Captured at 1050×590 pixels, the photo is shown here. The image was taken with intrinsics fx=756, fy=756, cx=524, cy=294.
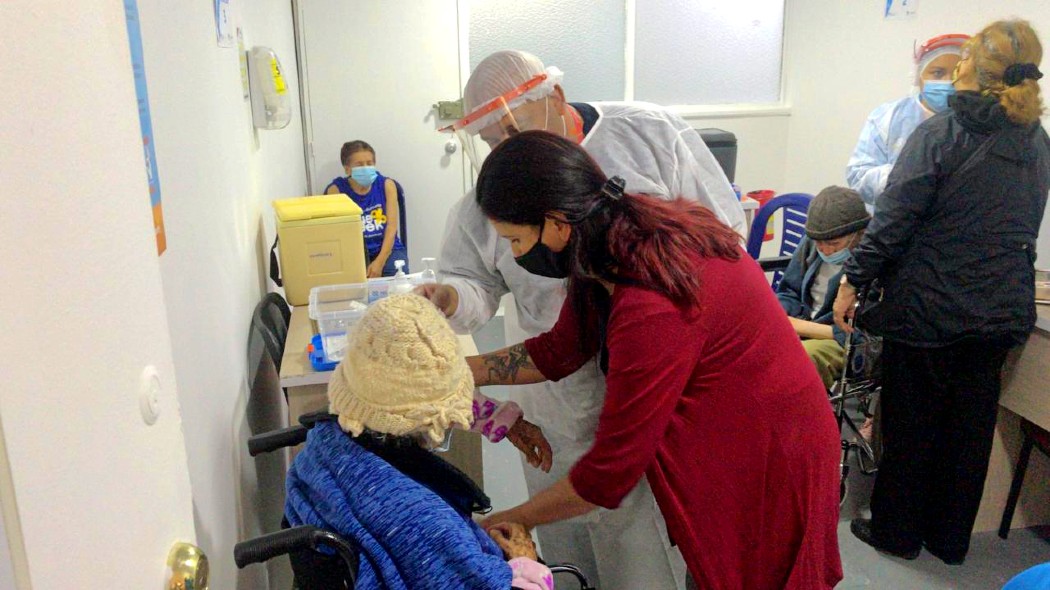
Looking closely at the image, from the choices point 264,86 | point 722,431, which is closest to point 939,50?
point 722,431

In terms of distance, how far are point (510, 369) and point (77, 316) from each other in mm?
1054

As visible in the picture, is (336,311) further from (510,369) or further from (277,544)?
(277,544)

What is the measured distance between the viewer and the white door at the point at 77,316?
17.6 inches

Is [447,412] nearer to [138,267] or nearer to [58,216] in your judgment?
[138,267]

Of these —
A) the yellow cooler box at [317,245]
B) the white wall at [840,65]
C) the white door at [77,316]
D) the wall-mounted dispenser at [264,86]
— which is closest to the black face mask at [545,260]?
the white door at [77,316]

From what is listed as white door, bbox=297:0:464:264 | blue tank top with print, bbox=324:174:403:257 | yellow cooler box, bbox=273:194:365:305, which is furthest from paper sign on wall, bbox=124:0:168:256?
white door, bbox=297:0:464:264

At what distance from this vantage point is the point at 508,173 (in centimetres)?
119

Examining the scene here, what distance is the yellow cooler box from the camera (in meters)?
2.31

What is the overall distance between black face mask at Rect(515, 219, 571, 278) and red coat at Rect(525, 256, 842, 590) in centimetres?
13

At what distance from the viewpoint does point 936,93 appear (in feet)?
8.86

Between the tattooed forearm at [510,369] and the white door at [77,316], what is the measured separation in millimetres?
880

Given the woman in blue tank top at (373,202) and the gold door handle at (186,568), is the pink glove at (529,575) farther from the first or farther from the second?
the woman in blue tank top at (373,202)

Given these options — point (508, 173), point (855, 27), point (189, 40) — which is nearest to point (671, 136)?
point (508, 173)

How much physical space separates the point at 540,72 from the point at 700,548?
1.00 meters
